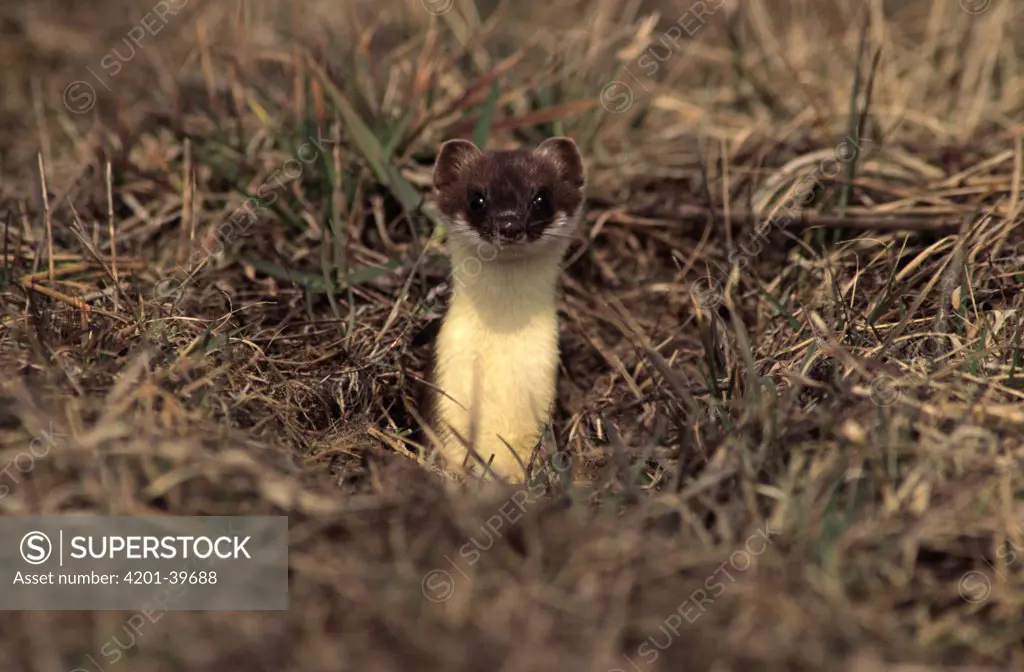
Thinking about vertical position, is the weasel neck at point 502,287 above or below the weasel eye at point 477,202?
below

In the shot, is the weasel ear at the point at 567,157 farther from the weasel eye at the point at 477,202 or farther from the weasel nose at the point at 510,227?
the weasel nose at the point at 510,227

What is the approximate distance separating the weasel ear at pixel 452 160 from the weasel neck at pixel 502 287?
0.97 ft

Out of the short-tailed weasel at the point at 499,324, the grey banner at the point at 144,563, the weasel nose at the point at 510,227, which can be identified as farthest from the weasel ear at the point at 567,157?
the grey banner at the point at 144,563

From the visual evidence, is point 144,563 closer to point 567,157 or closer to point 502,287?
point 502,287

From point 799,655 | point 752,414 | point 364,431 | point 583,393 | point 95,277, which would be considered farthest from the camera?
point 583,393

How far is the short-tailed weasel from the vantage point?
3865mm

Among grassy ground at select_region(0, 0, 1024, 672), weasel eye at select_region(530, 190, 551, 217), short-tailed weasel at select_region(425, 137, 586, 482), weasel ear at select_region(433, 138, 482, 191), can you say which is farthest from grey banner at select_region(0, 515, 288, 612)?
weasel ear at select_region(433, 138, 482, 191)

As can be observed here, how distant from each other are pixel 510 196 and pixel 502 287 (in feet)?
1.15

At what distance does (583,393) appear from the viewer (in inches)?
171

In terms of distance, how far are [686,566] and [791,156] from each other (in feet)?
9.35

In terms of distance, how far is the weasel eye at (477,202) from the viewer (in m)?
3.83

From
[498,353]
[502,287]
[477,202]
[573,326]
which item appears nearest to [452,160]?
[477,202]

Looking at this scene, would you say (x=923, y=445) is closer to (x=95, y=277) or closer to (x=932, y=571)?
(x=932, y=571)

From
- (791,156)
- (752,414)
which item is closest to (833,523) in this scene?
(752,414)
